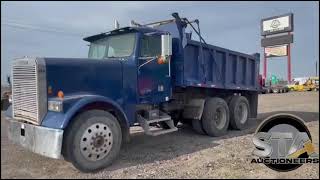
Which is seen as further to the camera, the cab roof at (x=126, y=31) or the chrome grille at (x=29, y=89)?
the cab roof at (x=126, y=31)

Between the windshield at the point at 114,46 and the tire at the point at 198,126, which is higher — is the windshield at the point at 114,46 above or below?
above

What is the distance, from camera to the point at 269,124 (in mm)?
6965

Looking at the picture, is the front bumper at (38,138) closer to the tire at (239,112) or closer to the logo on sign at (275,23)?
the tire at (239,112)

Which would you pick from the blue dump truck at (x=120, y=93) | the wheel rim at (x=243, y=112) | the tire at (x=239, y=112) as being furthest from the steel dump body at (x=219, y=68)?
the wheel rim at (x=243, y=112)

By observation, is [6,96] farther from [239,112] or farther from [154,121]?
[239,112]

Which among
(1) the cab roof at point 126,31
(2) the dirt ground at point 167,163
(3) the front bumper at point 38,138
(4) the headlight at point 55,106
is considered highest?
(1) the cab roof at point 126,31

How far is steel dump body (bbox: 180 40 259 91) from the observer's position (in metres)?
9.27

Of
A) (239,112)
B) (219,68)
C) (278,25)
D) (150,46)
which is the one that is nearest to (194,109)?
(219,68)

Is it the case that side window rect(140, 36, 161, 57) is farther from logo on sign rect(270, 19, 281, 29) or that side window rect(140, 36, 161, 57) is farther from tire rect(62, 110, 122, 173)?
logo on sign rect(270, 19, 281, 29)

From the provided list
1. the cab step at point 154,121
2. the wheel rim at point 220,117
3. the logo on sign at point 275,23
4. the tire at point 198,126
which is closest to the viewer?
the cab step at point 154,121

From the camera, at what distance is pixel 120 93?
7.36 meters

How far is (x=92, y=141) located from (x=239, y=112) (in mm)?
6233

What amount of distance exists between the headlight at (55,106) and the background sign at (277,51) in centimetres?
4783

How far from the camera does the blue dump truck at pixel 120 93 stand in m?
6.12
